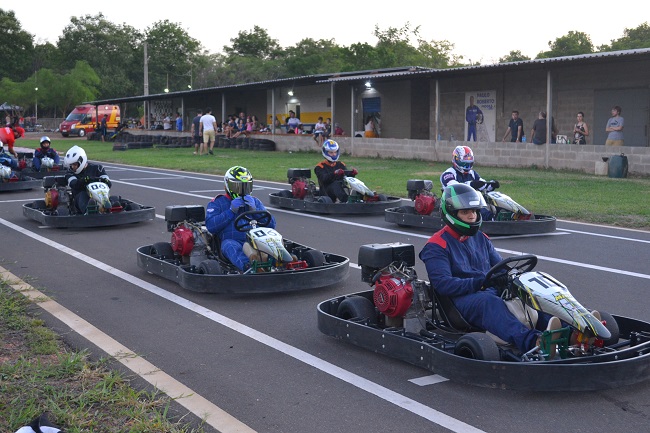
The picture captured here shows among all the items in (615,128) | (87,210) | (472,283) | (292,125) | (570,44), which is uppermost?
(570,44)

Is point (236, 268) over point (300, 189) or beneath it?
beneath

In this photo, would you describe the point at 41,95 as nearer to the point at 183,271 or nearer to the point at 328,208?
the point at 328,208

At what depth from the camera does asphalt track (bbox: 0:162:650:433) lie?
4203 millimetres

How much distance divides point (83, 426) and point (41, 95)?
2758 inches

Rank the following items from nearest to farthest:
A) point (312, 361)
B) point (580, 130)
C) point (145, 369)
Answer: point (145, 369)
point (312, 361)
point (580, 130)

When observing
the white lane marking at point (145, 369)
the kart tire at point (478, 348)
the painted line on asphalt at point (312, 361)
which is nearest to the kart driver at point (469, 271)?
the kart tire at point (478, 348)

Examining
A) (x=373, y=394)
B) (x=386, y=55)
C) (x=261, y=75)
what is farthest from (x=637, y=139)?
(x=261, y=75)

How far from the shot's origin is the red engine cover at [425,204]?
36.2ft

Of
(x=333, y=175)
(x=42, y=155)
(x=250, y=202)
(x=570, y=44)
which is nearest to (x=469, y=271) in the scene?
(x=250, y=202)

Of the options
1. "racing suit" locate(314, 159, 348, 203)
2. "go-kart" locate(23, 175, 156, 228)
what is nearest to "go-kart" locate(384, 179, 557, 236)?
"racing suit" locate(314, 159, 348, 203)

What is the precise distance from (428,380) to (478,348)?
0.37 m

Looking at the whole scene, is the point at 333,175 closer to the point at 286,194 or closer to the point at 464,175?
the point at 286,194

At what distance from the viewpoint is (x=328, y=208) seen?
41.0 ft

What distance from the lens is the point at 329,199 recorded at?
12672mm
